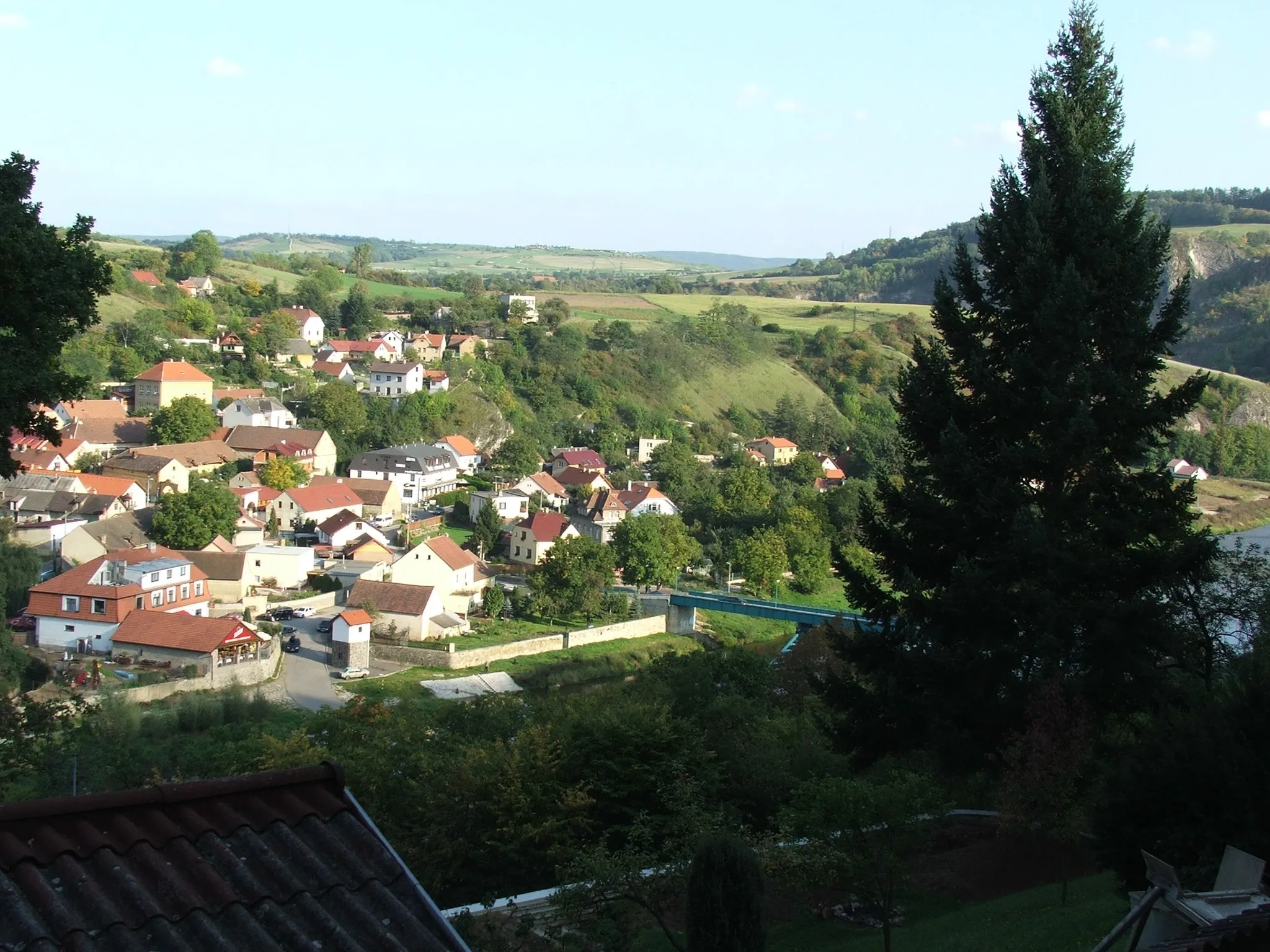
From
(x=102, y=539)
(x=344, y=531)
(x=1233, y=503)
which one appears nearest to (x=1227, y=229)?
(x=1233, y=503)

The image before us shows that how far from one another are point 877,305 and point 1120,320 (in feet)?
275

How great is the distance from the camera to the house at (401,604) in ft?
85.0

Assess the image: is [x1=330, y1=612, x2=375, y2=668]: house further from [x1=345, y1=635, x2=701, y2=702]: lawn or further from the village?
[x1=345, y1=635, x2=701, y2=702]: lawn

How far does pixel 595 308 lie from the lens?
251 ft

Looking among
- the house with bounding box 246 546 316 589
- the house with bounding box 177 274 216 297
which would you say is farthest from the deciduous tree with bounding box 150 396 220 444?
the house with bounding box 177 274 216 297

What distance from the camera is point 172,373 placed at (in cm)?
3988

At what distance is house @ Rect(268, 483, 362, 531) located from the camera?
33.1 m

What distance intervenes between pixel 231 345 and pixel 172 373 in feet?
31.6

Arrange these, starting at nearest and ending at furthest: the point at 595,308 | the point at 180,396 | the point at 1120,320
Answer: the point at 1120,320 → the point at 180,396 → the point at 595,308

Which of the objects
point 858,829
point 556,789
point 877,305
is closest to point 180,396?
point 556,789

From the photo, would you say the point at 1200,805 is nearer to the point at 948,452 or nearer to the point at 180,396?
the point at 948,452

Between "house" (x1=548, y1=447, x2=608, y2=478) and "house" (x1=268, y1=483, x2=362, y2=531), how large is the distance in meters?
9.64

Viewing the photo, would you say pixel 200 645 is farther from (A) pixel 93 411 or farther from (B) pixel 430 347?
(B) pixel 430 347

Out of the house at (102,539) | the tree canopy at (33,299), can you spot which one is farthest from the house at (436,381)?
the tree canopy at (33,299)
